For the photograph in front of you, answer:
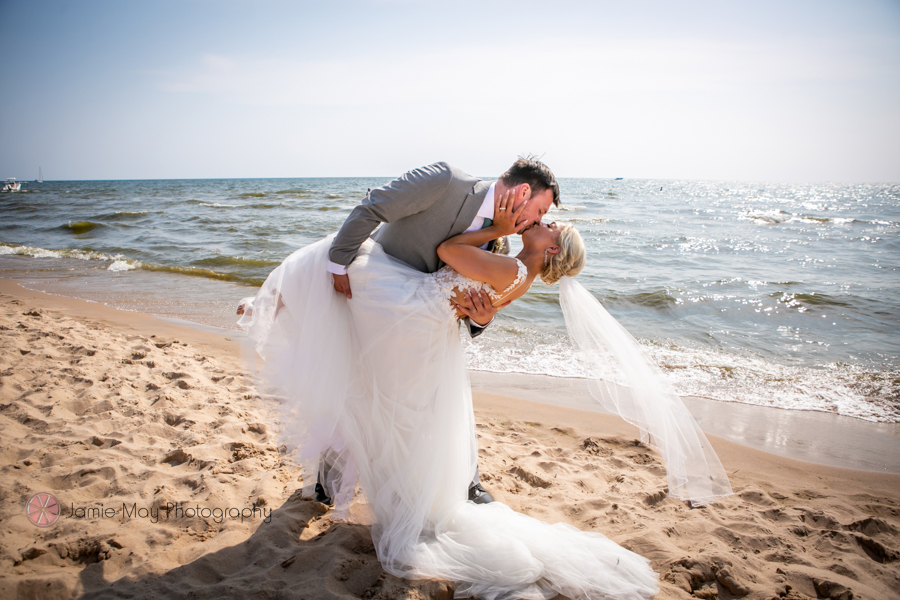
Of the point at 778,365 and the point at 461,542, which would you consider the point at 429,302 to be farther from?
the point at 778,365

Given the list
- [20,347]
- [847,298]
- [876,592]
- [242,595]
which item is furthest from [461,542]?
[847,298]

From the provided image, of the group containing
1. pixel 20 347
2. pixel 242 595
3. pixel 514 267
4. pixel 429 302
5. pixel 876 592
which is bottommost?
pixel 876 592

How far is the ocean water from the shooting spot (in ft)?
20.9

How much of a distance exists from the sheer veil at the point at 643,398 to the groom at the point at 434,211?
70cm

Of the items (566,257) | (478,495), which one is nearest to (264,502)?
(478,495)

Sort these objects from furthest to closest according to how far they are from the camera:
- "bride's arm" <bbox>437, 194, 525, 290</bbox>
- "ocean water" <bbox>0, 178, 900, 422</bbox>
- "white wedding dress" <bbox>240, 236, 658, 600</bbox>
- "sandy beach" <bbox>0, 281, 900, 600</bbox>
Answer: "ocean water" <bbox>0, 178, 900, 422</bbox> → "bride's arm" <bbox>437, 194, 525, 290</bbox> → "white wedding dress" <bbox>240, 236, 658, 600</bbox> → "sandy beach" <bbox>0, 281, 900, 600</bbox>

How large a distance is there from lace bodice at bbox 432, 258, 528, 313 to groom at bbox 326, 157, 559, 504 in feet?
0.17

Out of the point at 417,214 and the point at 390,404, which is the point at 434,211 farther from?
the point at 390,404

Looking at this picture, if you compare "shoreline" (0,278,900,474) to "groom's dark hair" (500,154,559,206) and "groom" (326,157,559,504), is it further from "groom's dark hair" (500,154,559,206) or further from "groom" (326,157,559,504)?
"groom's dark hair" (500,154,559,206)

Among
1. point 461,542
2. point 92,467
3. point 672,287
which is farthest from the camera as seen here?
point 672,287

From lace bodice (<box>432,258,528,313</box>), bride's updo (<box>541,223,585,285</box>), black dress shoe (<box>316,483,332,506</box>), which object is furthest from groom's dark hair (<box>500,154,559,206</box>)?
black dress shoe (<box>316,483,332,506</box>)

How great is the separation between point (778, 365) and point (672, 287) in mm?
4088

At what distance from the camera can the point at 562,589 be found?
245 cm

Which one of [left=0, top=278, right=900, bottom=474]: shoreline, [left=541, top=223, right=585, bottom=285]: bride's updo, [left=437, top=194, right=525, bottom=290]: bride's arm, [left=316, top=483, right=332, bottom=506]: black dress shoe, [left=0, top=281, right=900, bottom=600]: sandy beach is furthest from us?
[left=0, top=278, right=900, bottom=474]: shoreline
